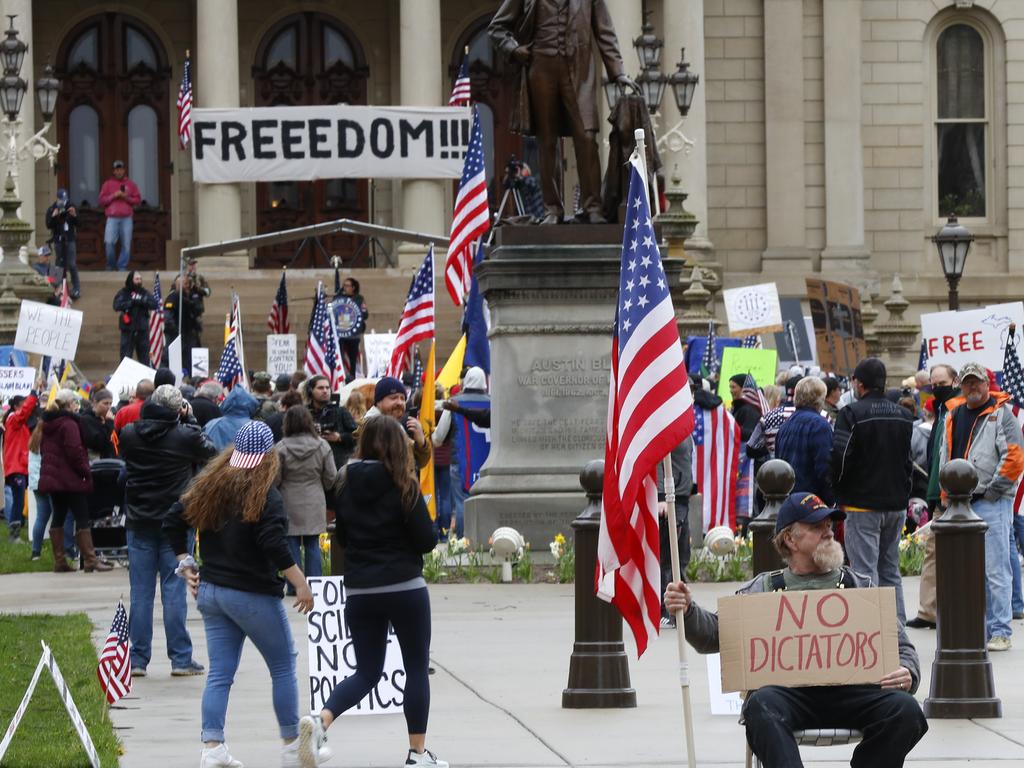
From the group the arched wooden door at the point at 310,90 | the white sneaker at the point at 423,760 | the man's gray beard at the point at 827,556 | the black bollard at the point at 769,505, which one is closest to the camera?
the man's gray beard at the point at 827,556

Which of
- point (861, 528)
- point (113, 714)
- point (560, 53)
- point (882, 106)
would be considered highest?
point (882, 106)

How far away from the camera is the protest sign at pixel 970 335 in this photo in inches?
722

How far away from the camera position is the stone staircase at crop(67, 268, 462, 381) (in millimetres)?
35156

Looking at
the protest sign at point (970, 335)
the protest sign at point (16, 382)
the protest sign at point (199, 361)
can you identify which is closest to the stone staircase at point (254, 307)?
the protest sign at point (199, 361)

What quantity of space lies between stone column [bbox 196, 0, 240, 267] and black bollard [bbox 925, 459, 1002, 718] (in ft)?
98.8

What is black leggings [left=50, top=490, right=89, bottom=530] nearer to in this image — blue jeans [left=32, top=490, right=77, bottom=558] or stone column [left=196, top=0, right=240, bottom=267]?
blue jeans [left=32, top=490, right=77, bottom=558]

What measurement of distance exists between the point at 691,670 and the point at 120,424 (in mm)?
8697

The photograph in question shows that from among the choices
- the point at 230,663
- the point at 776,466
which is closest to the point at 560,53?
the point at 776,466

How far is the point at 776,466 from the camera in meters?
10.8

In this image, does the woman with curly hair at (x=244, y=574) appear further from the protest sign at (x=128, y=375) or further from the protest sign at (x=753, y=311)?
the protest sign at (x=753, y=311)

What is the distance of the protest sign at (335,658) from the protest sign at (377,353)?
1551 centimetres

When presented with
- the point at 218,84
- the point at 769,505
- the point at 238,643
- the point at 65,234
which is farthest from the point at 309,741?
the point at 218,84

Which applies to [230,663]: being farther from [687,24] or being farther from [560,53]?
[687,24]

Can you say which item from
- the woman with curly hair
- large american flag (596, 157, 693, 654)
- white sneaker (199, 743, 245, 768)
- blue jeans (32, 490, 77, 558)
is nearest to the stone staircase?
blue jeans (32, 490, 77, 558)
